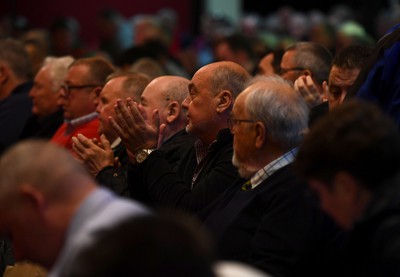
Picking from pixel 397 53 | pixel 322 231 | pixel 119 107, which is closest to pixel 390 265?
pixel 322 231

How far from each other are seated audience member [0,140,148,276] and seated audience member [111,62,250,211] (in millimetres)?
1616

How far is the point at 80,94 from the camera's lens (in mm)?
6223

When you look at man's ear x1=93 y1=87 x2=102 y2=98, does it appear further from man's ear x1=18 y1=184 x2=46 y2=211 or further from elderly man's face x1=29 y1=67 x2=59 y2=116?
man's ear x1=18 y1=184 x2=46 y2=211

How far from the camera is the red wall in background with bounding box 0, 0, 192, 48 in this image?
638 inches

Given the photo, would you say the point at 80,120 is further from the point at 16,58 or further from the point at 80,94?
the point at 16,58

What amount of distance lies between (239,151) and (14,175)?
1412mm

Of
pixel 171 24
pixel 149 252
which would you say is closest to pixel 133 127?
pixel 149 252

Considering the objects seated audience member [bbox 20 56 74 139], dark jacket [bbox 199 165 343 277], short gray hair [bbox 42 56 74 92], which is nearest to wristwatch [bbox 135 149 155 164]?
dark jacket [bbox 199 165 343 277]

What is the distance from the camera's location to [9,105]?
742cm

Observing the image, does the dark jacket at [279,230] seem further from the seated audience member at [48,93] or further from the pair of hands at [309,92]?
the seated audience member at [48,93]

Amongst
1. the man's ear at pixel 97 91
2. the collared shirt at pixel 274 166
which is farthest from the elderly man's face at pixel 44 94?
the collared shirt at pixel 274 166

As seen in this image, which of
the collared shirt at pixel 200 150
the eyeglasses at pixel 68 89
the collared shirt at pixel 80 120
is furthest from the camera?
the eyeglasses at pixel 68 89

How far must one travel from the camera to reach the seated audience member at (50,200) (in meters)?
2.59

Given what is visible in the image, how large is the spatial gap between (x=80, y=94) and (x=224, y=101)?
1.78 m
